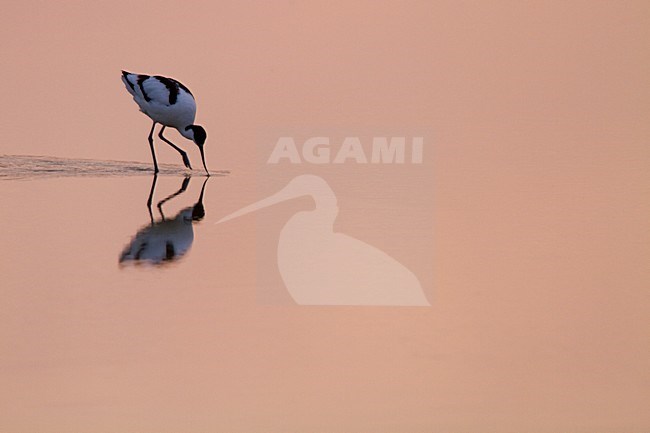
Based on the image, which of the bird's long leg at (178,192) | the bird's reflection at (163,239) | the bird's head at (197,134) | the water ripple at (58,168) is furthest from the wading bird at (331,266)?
the bird's head at (197,134)

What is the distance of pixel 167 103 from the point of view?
372 centimetres

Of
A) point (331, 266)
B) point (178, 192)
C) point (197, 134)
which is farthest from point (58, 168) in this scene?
point (331, 266)

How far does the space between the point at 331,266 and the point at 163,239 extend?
1.73ft

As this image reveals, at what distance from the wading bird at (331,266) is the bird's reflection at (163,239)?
14cm

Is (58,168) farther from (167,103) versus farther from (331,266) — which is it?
(331,266)

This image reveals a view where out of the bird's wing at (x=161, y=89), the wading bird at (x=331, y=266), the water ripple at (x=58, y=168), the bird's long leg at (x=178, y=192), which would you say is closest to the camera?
the wading bird at (x=331, y=266)

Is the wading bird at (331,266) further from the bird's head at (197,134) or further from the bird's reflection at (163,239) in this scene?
the bird's head at (197,134)

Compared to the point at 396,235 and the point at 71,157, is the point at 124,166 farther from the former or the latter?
the point at 396,235

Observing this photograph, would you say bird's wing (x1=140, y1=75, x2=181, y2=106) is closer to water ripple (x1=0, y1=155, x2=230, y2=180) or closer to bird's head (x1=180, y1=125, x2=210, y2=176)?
bird's head (x1=180, y1=125, x2=210, y2=176)

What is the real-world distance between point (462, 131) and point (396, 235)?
2.78 ft

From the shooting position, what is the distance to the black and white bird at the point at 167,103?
12.1 ft

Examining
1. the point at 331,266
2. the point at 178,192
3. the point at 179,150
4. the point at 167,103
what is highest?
the point at 167,103

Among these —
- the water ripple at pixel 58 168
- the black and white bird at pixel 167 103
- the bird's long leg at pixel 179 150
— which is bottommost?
the water ripple at pixel 58 168

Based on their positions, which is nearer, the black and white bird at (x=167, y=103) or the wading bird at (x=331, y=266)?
the wading bird at (x=331, y=266)
